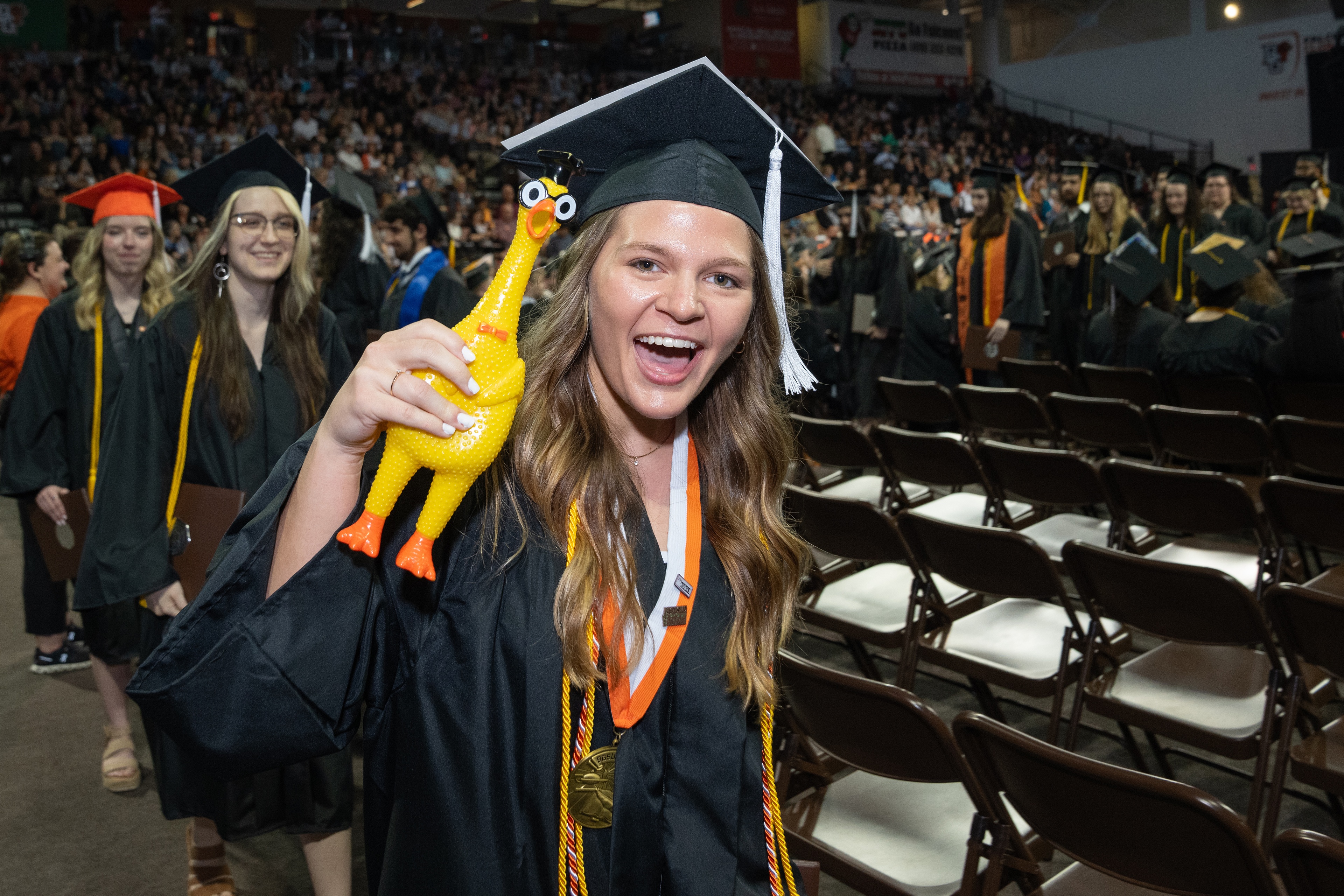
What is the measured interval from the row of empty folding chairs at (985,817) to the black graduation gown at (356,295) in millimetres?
4572

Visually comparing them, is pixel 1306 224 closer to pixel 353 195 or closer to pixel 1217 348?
pixel 1217 348

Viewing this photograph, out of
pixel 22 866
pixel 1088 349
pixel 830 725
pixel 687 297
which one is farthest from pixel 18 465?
pixel 1088 349

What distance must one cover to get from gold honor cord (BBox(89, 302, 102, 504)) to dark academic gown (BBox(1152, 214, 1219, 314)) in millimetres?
6695

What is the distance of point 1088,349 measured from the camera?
6.84 m

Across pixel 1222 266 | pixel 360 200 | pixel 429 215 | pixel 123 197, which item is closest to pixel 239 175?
pixel 123 197

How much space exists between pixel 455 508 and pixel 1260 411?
210 inches

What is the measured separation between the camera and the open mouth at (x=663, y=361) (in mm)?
1049

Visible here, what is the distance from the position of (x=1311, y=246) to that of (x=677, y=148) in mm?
5573

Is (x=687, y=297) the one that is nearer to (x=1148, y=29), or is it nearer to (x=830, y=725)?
(x=830, y=725)

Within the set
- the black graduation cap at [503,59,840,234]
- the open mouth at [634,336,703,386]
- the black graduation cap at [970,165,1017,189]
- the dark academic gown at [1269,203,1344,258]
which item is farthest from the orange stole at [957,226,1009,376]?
the open mouth at [634,336,703,386]

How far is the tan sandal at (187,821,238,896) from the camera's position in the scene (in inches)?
90.1

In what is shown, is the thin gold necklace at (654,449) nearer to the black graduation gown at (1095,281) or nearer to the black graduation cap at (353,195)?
the black graduation cap at (353,195)

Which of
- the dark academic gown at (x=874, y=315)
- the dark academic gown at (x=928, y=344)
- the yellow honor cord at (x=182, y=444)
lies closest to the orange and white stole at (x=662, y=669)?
the yellow honor cord at (x=182, y=444)

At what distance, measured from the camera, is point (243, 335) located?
2.20 meters
